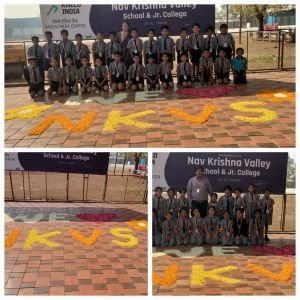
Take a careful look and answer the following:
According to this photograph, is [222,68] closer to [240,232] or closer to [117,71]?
[117,71]

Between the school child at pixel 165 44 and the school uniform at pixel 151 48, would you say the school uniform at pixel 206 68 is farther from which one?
the school uniform at pixel 151 48

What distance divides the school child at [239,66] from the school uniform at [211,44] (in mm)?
419

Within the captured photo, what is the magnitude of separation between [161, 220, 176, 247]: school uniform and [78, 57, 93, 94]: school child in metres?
3.11

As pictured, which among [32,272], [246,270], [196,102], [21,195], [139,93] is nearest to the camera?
[32,272]

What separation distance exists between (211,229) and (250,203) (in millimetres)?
925

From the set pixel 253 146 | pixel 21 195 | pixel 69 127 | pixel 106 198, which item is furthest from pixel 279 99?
pixel 21 195

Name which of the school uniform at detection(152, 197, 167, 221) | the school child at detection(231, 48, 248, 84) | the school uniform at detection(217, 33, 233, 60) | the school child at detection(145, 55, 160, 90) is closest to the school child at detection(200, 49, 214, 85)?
the school uniform at detection(217, 33, 233, 60)

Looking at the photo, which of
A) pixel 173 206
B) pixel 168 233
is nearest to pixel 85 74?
pixel 173 206

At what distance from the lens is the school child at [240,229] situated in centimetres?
769

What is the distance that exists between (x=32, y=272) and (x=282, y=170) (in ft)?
16.9

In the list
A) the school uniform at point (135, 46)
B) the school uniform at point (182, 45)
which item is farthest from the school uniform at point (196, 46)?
the school uniform at point (135, 46)

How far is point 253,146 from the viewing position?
5492mm

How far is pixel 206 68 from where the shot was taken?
863 cm
